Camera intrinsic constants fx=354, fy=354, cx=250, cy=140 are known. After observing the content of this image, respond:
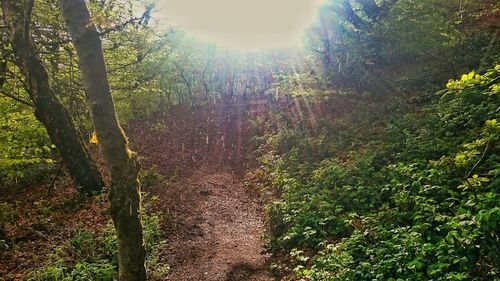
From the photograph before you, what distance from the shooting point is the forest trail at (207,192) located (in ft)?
26.8

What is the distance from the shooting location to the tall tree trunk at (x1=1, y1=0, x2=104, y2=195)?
10070mm

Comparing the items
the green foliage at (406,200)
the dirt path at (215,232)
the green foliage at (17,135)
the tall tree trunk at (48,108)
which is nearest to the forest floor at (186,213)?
the dirt path at (215,232)

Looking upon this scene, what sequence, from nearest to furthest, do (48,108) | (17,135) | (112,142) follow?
(112,142)
(48,108)
(17,135)

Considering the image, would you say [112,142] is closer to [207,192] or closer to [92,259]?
[92,259]

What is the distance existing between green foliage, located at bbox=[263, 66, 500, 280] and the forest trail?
3.29 feet

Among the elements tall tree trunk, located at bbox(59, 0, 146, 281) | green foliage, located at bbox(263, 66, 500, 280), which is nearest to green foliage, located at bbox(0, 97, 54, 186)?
tall tree trunk, located at bbox(59, 0, 146, 281)

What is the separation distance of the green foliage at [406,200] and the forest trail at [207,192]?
3.29 feet

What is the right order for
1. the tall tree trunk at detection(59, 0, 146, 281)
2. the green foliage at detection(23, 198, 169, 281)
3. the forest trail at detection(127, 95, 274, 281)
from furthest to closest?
the forest trail at detection(127, 95, 274, 281)
the green foliage at detection(23, 198, 169, 281)
the tall tree trunk at detection(59, 0, 146, 281)

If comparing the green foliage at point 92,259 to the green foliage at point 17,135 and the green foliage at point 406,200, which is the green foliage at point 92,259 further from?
the green foliage at point 17,135

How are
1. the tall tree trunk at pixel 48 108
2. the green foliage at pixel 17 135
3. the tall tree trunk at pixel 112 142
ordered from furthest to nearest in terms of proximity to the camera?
1. the green foliage at pixel 17 135
2. the tall tree trunk at pixel 48 108
3. the tall tree trunk at pixel 112 142

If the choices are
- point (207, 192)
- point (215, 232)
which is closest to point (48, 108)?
point (207, 192)

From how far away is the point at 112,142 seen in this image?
4.98 metres

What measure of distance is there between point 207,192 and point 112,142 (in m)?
8.88

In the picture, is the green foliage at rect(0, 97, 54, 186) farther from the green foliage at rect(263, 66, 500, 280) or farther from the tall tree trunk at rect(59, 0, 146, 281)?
the green foliage at rect(263, 66, 500, 280)
